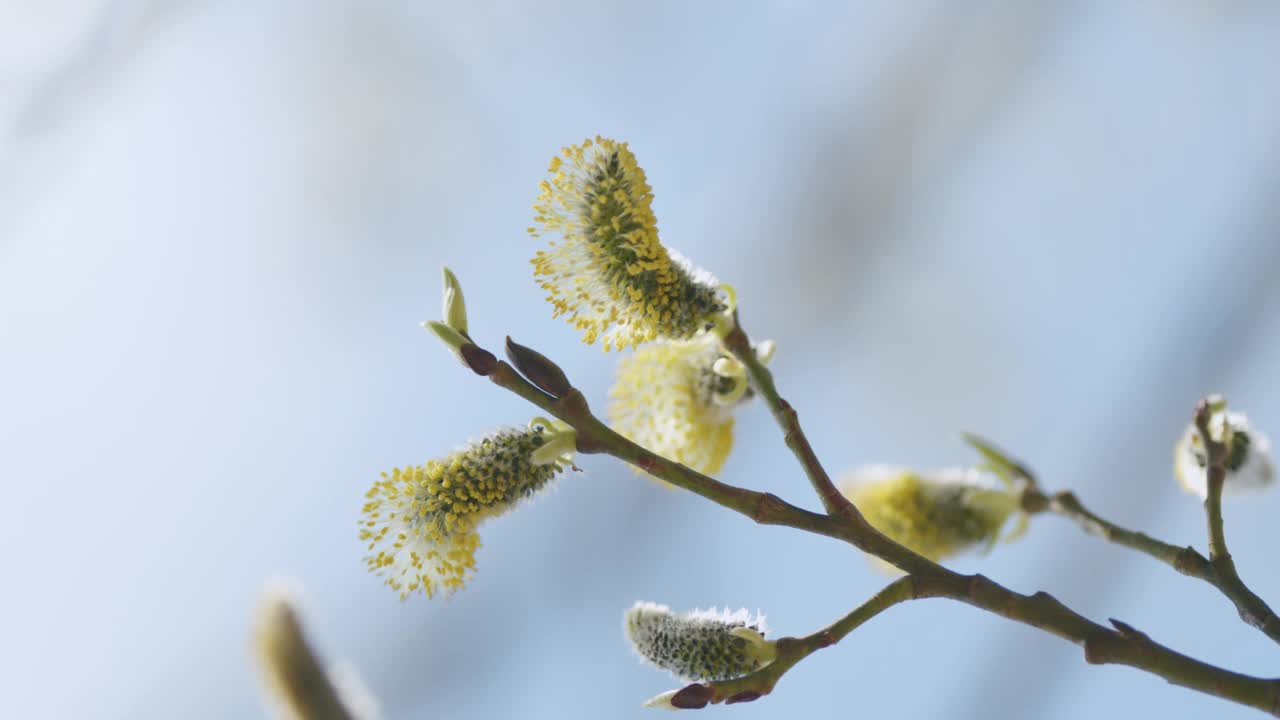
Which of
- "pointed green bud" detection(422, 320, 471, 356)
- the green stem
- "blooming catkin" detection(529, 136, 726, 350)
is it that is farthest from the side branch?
"pointed green bud" detection(422, 320, 471, 356)

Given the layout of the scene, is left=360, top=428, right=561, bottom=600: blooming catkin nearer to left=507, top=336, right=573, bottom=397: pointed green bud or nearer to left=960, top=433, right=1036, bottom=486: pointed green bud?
left=507, top=336, right=573, bottom=397: pointed green bud

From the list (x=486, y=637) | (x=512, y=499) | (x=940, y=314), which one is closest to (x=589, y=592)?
(x=486, y=637)

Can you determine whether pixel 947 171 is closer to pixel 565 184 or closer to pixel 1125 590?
pixel 1125 590

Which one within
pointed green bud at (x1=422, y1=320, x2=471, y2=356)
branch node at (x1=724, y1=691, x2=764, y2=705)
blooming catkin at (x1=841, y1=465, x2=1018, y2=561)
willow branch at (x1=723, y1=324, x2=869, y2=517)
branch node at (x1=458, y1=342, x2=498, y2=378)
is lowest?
branch node at (x1=724, y1=691, x2=764, y2=705)

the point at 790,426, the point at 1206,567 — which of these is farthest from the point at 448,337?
the point at 1206,567

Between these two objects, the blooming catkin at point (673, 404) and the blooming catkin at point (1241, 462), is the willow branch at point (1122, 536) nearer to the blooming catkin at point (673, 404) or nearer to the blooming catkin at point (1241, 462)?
the blooming catkin at point (1241, 462)

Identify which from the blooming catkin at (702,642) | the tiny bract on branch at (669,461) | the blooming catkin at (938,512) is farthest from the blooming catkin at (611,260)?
the blooming catkin at (938,512)
